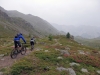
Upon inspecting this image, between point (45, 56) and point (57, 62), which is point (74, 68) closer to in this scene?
point (57, 62)

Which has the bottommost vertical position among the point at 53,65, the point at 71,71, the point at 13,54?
the point at 71,71

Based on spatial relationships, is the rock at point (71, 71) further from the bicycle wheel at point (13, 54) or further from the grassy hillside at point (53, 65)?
the bicycle wheel at point (13, 54)

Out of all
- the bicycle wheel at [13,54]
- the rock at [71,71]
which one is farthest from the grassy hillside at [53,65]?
the bicycle wheel at [13,54]

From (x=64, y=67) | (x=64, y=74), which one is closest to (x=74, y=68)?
(x=64, y=67)

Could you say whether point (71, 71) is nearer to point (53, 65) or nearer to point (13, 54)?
point (53, 65)

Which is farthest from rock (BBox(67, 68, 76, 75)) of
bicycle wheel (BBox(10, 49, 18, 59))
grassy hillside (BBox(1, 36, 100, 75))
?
bicycle wheel (BBox(10, 49, 18, 59))

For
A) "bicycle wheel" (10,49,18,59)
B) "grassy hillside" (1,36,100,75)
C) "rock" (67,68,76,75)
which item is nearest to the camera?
"grassy hillside" (1,36,100,75)

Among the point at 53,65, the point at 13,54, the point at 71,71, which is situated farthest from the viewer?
the point at 13,54

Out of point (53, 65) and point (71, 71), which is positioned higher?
point (53, 65)

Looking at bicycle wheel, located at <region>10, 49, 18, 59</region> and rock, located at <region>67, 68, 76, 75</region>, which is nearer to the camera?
rock, located at <region>67, 68, 76, 75</region>

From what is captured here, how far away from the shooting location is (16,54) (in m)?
23.8

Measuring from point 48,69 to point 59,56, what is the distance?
6.05 m

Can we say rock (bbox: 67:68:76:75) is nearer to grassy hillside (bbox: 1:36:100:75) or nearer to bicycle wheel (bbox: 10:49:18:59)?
grassy hillside (bbox: 1:36:100:75)

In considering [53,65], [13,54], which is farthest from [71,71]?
[13,54]
